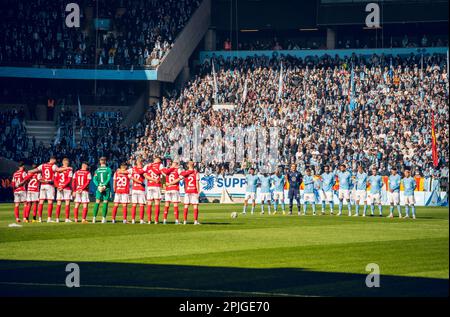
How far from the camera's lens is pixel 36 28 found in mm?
69312

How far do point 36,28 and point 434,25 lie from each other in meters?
28.7

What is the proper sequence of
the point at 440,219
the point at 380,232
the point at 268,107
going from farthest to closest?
the point at 268,107, the point at 440,219, the point at 380,232

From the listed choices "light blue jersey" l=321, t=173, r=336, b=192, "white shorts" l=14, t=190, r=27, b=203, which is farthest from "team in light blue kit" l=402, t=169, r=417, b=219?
"white shorts" l=14, t=190, r=27, b=203

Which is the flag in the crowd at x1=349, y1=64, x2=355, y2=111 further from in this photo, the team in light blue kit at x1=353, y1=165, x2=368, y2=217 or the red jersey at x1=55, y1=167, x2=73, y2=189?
the red jersey at x1=55, y1=167, x2=73, y2=189

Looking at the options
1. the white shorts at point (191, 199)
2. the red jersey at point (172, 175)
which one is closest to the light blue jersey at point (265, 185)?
the red jersey at point (172, 175)

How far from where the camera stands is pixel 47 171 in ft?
121

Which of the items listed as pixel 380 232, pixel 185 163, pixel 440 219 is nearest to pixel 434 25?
pixel 185 163

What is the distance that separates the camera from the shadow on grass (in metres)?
17.9

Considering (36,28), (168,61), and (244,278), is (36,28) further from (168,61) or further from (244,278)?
(244,278)

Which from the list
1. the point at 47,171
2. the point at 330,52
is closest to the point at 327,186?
the point at 47,171

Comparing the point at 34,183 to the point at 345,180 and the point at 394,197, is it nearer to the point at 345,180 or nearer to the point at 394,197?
the point at 345,180

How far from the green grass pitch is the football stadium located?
0.47 ft

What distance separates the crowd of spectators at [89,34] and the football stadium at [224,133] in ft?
0.41

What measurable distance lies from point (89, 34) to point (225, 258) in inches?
1954
